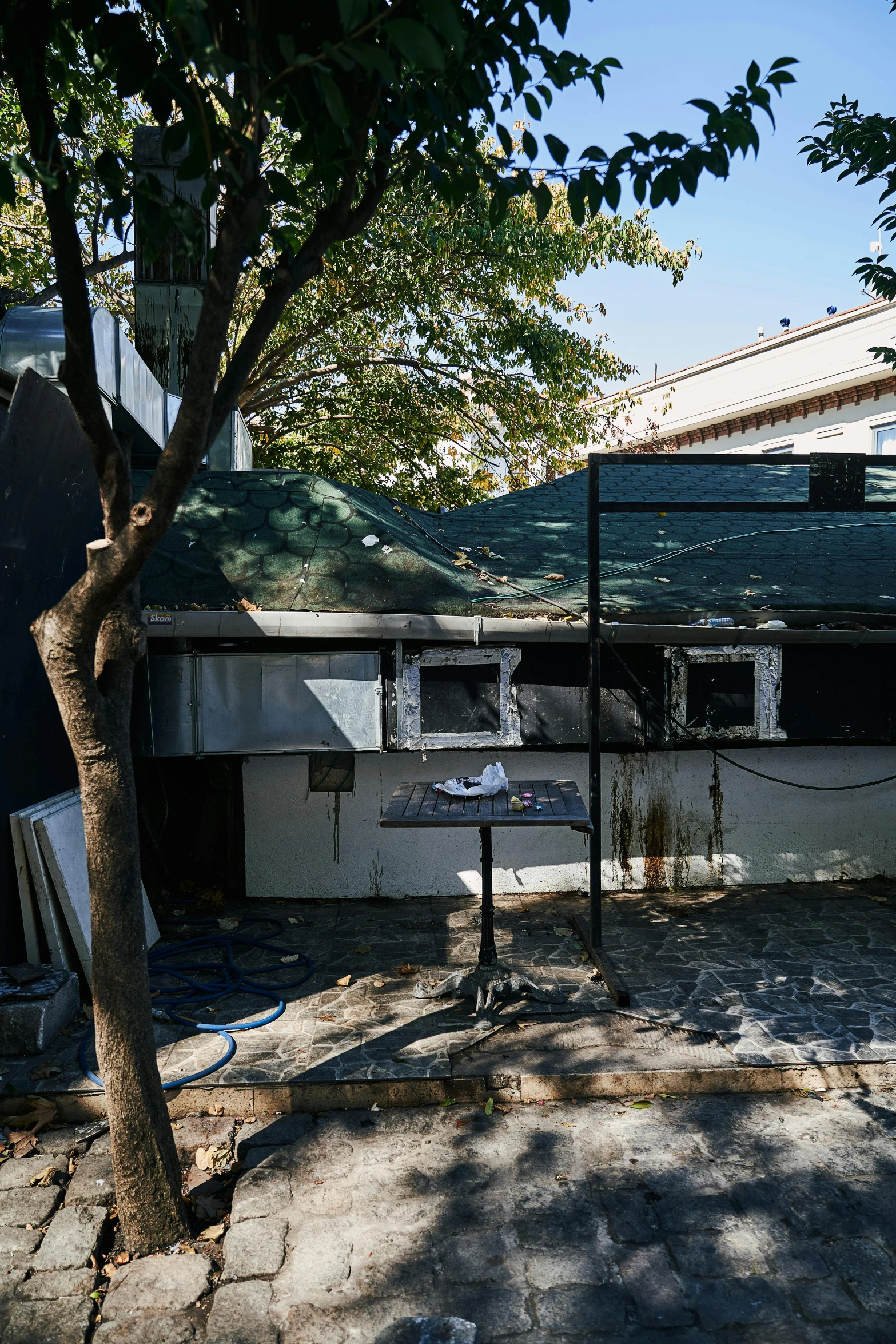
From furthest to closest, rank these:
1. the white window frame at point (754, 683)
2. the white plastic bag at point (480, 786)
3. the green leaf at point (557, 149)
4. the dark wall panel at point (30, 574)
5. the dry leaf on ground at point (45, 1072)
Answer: the white window frame at point (754, 683) < the white plastic bag at point (480, 786) < the dark wall panel at point (30, 574) < the dry leaf on ground at point (45, 1072) < the green leaf at point (557, 149)

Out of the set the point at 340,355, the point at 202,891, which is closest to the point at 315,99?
the point at 202,891

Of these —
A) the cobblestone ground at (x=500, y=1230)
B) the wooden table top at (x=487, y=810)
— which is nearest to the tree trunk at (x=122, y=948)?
the cobblestone ground at (x=500, y=1230)

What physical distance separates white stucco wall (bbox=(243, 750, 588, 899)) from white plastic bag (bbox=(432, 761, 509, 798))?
160 centimetres

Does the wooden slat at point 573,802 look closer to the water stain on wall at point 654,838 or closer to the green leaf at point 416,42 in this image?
the water stain on wall at point 654,838

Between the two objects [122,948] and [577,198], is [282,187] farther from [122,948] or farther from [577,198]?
[122,948]

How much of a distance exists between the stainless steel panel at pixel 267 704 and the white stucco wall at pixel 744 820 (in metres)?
2.44

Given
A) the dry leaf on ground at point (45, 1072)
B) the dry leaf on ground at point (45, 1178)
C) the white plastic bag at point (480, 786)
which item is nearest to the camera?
the dry leaf on ground at point (45, 1178)

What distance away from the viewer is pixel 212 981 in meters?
6.56

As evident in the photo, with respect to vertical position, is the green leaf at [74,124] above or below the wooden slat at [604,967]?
above

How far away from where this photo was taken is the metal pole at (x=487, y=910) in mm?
6031

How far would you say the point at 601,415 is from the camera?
18.6 meters

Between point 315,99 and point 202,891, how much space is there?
6.42 m

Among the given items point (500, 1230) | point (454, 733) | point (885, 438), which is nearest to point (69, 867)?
point (454, 733)

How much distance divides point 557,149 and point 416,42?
4.04ft
